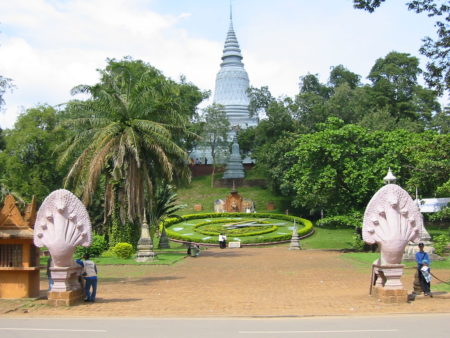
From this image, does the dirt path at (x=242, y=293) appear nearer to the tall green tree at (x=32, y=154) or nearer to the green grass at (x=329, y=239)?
the green grass at (x=329, y=239)

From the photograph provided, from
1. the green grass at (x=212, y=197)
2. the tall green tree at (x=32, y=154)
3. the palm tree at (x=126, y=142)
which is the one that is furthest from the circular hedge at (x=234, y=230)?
the tall green tree at (x=32, y=154)

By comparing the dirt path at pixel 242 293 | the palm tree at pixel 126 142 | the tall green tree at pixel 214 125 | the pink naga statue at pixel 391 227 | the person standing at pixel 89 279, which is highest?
the tall green tree at pixel 214 125

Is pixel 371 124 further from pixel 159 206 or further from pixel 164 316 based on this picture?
pixel 164 316

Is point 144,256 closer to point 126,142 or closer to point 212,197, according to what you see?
point 126,142

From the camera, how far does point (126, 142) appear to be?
79.4 ft

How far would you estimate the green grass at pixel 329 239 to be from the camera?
33.7 meters

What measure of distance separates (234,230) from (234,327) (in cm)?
3021

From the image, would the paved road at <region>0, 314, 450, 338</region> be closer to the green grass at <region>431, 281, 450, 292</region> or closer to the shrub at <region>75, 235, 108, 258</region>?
the green grass at <region>431, 281, 450, 292</region>

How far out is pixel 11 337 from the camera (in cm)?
806

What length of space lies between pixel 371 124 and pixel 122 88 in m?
22.7

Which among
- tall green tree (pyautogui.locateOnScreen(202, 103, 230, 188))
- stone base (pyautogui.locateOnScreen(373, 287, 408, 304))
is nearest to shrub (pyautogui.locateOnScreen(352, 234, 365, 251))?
stone base (pyautogui.locateOnScreen(373, 287, 408, 304))

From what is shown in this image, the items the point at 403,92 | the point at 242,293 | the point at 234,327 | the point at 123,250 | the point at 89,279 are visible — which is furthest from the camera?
the point at 403,92

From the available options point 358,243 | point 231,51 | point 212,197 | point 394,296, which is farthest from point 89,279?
point 231,51

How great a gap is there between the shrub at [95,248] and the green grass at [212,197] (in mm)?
22319
